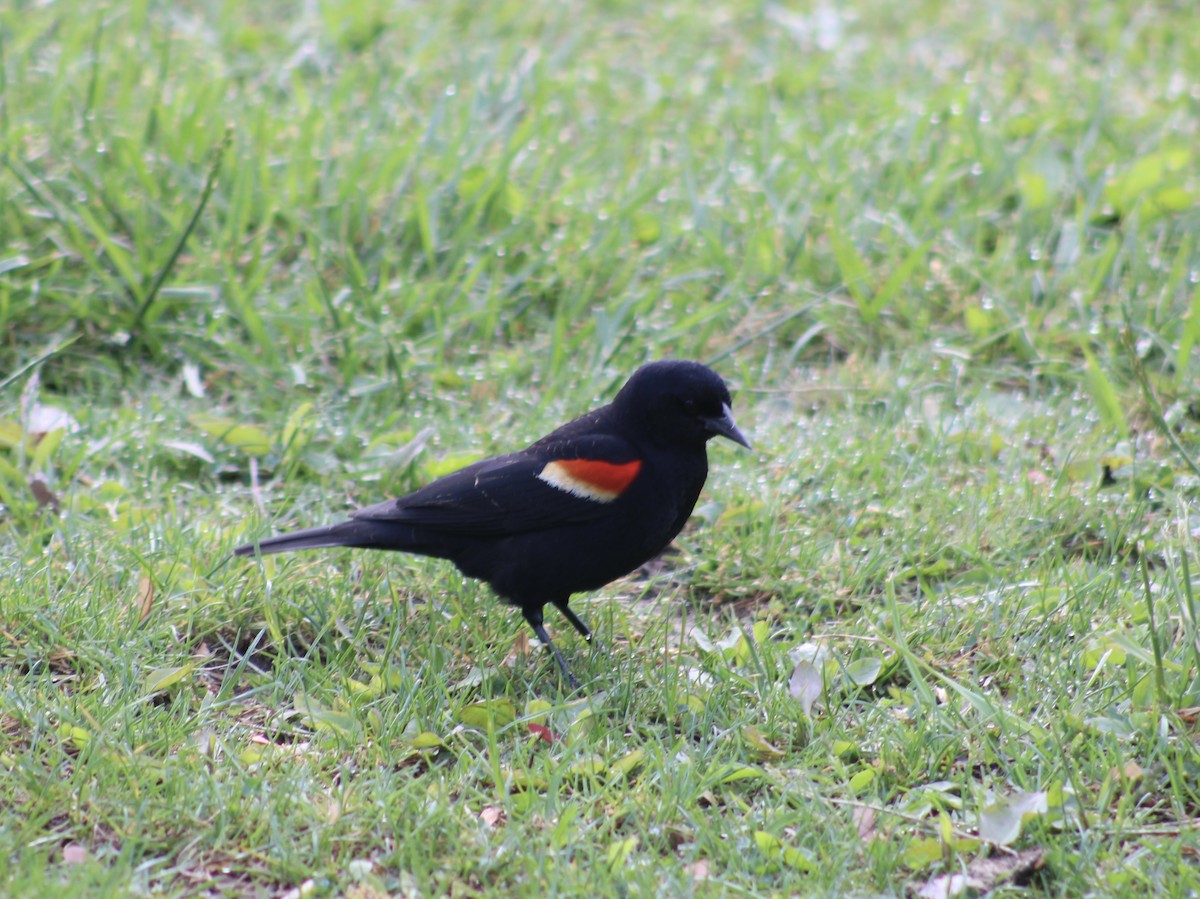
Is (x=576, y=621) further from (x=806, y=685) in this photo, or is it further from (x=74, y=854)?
(x=74, y=854)

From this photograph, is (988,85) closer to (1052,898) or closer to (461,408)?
(461,408)

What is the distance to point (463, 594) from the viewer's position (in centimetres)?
398

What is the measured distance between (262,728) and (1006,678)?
194 cm

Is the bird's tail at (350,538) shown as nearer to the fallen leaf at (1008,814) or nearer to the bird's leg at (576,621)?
the bird's leg at (576,621)

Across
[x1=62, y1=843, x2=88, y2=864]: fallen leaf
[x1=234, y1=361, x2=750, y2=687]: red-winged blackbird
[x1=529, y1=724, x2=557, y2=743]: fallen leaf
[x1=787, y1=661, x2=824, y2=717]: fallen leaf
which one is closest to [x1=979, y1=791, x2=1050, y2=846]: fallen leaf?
[x1=787, y1=661, x2=824, y2=717]: fallen leaf

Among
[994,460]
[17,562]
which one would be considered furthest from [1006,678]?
[17,562]

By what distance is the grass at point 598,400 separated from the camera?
2975mm

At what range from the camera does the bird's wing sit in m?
3.62

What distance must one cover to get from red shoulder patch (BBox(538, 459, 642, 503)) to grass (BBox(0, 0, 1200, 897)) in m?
0.45

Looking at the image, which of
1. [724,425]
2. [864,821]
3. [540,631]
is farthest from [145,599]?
[864,821]

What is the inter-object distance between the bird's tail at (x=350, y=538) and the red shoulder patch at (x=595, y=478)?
437 millimetres

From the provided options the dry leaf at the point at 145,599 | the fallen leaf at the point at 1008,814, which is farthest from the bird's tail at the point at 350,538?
the fallen leaf at the point at 1008,814

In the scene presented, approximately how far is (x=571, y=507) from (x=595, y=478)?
10 centimetres

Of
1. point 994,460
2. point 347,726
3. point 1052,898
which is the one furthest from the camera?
point 994,460
